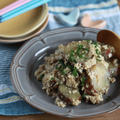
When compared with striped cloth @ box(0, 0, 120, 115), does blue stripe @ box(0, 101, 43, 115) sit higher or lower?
lower

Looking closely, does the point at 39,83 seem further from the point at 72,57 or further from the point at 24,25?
the point at 24,25

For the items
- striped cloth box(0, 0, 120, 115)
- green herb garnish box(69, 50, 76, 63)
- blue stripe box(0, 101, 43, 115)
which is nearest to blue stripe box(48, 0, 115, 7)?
striped cloth box(0, 0, 120, 115)

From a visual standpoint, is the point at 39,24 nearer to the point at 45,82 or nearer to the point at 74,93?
the point at 45,82

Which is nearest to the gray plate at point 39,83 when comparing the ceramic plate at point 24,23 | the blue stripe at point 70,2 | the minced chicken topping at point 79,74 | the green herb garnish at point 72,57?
the minced chicken topping at point 79,74

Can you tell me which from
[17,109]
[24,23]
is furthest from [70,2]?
[17,109]

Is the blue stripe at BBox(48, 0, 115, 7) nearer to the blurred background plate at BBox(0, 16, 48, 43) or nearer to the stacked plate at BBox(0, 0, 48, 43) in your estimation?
the stacked plate at BBox(0, 0, 48, 43)

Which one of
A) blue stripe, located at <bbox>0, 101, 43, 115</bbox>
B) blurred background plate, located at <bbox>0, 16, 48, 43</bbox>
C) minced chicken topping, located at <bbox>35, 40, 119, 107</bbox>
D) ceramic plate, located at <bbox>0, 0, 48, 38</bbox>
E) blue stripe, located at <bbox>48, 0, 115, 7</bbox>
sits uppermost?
blue stripe, located at <bbox>48, 0, 115, 7</bbox>

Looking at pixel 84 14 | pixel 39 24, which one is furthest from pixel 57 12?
pixel 39 24
